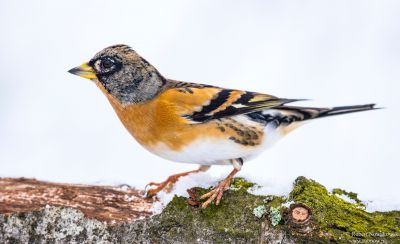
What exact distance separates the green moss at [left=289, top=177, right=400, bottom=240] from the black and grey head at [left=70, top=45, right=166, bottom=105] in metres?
1.14

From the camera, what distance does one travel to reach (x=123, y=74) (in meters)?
3.15

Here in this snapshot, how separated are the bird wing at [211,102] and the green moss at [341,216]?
2.14 ft

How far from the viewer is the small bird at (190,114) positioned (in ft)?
9.33

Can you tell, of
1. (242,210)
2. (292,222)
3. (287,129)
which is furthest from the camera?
(287,129)

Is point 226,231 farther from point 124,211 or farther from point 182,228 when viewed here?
point 124,211

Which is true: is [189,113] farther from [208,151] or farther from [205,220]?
[205,220]

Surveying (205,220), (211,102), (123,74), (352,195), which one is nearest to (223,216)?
(205,220)

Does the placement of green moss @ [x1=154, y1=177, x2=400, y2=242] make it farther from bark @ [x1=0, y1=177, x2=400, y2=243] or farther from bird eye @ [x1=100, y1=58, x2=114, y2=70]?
bird eye @ [x1=100, y1=58, x2=114, y2=70]

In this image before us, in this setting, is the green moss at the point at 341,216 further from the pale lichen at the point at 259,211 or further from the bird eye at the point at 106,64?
the bird eye at the point at 106,64

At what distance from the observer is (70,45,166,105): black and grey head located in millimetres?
3100

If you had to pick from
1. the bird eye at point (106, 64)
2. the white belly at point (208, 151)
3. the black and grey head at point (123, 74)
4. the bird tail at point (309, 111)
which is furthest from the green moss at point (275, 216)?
the bird eye at point (106, 64)

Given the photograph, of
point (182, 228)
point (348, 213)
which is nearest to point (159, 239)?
point (182, 228)

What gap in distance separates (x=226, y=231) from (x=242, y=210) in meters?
0.14

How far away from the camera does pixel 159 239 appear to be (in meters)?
2.37
